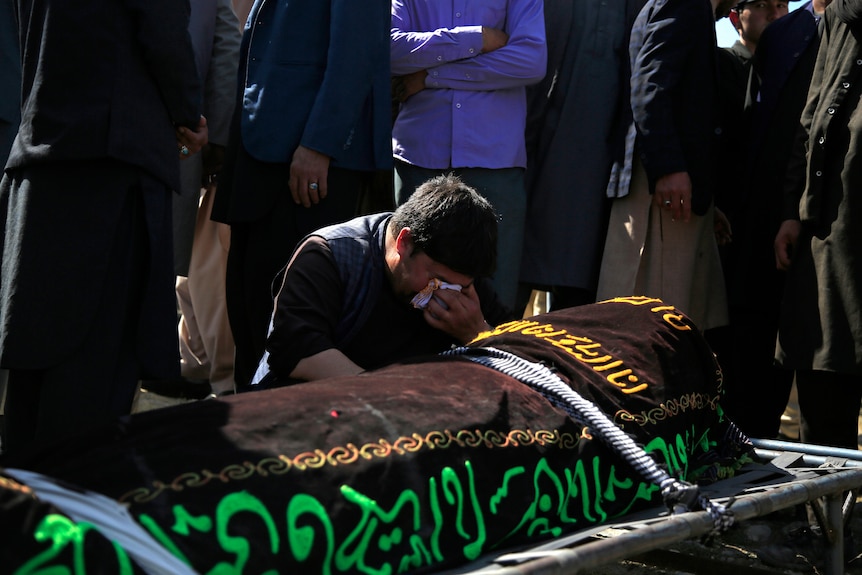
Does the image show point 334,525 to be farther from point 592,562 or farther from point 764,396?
point 764,396

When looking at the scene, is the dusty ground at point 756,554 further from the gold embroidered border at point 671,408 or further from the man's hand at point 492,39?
the man's hand at point 492,39

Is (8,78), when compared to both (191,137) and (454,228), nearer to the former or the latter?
(191,137)

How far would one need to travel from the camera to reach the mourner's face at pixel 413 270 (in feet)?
9.56

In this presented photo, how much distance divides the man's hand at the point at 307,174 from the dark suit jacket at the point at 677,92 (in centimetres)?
127

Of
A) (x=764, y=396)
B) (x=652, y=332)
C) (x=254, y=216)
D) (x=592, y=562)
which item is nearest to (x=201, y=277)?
(x=254, y=216)

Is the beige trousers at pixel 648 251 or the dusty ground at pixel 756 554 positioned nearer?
the dusty ground at pixel 756 554

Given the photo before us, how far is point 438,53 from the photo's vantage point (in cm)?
402

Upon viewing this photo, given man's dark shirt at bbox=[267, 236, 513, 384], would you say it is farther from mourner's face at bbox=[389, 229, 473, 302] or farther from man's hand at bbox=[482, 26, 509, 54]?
man's hand at bbox=[482, 26, 509, 54]

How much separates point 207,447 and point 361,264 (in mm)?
1321

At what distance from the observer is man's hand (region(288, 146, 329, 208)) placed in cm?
364

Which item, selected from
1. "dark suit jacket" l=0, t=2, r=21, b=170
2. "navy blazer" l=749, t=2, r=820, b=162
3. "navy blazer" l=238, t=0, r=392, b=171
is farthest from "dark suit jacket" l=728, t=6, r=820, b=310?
"dark suit jacket" l=0, t=2, r=21, b=170

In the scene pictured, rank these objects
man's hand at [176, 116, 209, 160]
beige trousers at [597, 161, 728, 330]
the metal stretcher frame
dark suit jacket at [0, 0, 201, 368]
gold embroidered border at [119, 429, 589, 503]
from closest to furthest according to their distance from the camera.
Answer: gold embroidered border at [119, 429, 589, 503], the metal stretcher frame, dark suit jacket at [0, 0, 201, 368], man's hand at [176, 116, 209, 160], beige trousers at [597, 161, 728, 330]

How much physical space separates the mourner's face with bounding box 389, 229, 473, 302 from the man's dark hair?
0.02 meters

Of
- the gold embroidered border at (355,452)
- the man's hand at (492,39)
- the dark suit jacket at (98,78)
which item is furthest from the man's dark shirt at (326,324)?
the man's hand at (492,39)
